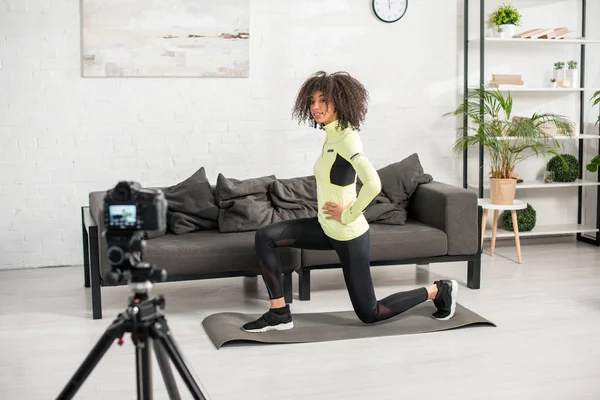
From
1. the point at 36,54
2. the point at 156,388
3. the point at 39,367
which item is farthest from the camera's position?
the point at 36,54

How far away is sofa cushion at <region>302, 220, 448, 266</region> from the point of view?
4719 mm

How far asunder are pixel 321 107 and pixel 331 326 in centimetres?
110

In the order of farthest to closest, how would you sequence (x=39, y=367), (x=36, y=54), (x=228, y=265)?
1. (x=36, y=54)
2. (x=228, y=265)
3. (x=39, y=367)

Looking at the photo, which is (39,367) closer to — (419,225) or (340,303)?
(340,303)

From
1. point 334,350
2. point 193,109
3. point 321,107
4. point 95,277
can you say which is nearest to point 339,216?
point 321,107

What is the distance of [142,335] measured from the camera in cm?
226

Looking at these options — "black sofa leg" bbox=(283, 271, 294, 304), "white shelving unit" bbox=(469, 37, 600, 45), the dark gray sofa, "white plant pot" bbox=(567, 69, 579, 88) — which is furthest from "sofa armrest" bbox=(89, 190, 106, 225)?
"white plant pot" bbox=(567, 69, 579, 88)

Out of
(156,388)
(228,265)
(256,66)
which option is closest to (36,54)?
(256,66)

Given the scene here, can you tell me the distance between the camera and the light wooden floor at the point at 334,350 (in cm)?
336

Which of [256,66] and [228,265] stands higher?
[256,66]

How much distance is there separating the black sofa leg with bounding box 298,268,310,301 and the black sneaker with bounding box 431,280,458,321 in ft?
2.59

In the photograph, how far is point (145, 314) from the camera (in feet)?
7.47

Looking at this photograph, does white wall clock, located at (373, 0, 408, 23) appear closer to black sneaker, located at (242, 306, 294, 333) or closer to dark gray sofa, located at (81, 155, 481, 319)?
dark gray sofa, located at (81, 155, 481, 319)

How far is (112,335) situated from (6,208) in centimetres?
352
